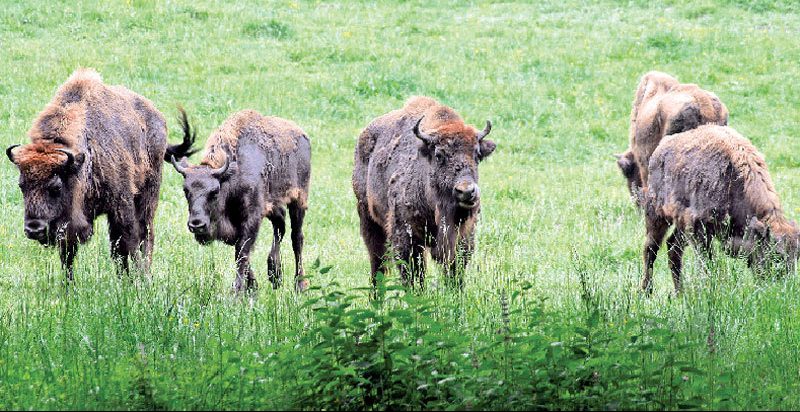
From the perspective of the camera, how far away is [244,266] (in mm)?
11031

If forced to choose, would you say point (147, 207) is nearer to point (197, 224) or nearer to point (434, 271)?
point (197, 224)

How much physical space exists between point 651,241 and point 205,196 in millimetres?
4947

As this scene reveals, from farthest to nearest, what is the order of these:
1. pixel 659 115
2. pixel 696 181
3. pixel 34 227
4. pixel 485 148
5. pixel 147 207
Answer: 1. pixel 659 115
2. pixel 147 207
3. pixel 696 181
4. pixel 485 148
5. pixel 34 227

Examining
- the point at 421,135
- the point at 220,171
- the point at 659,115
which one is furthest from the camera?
the point at 659,115

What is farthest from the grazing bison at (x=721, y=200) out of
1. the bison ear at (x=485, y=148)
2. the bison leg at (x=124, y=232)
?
the bison leg at (x=124, y=232)

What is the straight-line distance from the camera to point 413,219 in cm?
1041

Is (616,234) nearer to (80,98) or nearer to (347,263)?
(347,263)

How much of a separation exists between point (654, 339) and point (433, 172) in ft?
11.7

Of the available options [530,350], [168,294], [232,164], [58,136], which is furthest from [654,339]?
[58,136]

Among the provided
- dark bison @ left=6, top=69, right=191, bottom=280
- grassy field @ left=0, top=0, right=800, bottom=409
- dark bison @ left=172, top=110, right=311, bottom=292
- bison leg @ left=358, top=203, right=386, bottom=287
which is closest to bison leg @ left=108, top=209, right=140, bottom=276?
dark bison @ left=6, top=69, right=191, bottom=280

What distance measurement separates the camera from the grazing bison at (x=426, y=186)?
32.9ft

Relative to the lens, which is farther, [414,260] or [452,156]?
[414,260]

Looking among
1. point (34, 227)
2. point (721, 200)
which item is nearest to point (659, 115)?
point (721, 200)

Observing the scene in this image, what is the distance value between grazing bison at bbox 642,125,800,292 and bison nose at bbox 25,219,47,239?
599 centimetres
